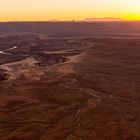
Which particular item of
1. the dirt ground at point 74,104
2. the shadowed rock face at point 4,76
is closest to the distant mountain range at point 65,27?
the dirt ground at point 74,104

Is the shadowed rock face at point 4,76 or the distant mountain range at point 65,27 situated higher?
the shadowed rock face at point 4,76

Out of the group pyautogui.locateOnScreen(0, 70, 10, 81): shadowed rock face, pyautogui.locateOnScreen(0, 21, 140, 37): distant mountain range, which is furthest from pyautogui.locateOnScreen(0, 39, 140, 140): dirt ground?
pyautogui.locateOnScreen(0, 21, 140, 37): distant mountain range

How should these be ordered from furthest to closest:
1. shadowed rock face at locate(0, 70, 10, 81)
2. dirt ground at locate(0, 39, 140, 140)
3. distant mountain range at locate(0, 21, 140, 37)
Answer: distant mountain range at locate(0, 21, 140, 37)
shadowed rock face at locate(0, 70, 10, 81)
dirt ground at locate(0, 39, 140, 140)

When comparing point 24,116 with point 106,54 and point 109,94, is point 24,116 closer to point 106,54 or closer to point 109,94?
point 109,94

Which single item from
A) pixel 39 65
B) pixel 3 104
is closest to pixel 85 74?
pixel 39 65

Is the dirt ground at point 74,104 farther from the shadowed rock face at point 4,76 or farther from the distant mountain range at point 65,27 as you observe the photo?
the distant mountain range at point 65,27

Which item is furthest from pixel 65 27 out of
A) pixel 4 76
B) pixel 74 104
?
pixel 74 104

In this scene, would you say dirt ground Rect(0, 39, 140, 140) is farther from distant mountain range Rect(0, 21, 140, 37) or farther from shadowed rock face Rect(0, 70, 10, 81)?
distant mountain range Rect(0, 21, 140, 37)

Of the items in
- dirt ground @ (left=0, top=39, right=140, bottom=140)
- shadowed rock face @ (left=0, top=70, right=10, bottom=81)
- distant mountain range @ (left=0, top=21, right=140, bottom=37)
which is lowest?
distant mountain range @ (left=0, top=21, right=140, bottom=37)
